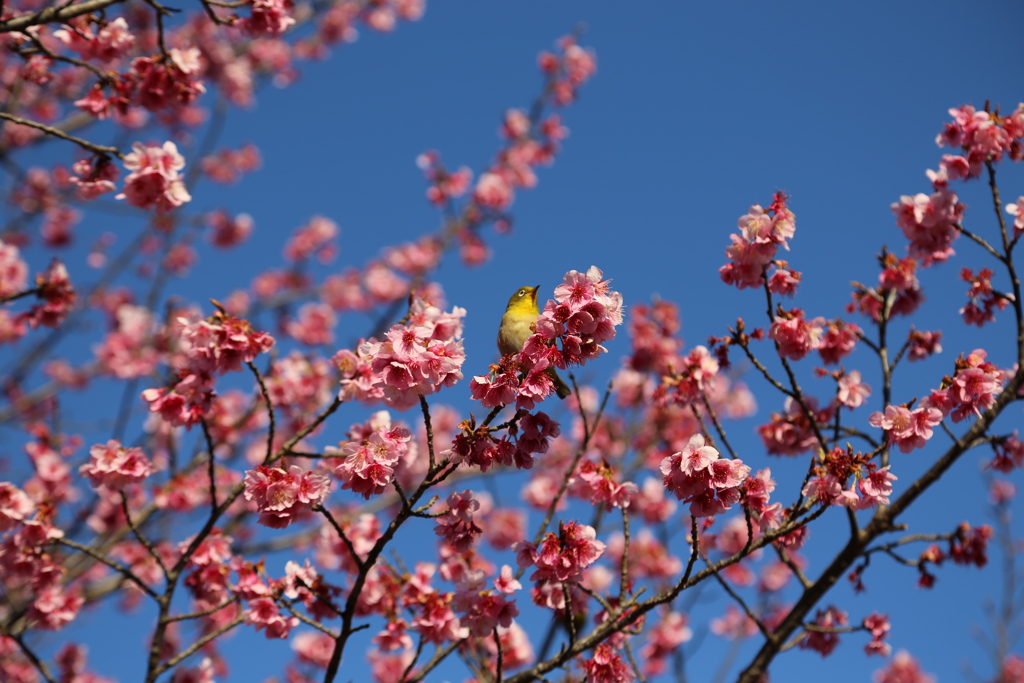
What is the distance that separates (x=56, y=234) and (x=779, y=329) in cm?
1209

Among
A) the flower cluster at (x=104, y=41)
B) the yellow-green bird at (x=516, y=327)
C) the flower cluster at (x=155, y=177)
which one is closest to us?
the yellow-green bird at (x=516, y=327)

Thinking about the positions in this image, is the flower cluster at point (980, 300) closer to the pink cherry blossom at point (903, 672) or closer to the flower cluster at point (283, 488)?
the flower cluster at point (283, 488)

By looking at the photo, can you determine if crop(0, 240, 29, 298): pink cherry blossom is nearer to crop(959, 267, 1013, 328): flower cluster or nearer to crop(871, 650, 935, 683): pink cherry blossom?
crop(959, 267, 1013, 328): flower cluster

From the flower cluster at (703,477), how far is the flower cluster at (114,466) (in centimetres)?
273

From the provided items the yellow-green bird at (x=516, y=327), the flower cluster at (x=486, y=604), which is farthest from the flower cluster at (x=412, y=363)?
the flower cluster at (x=486, y=604)

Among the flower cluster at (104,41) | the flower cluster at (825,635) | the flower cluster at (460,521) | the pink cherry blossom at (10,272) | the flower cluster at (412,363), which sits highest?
the pink cherry blossom at (10,272)

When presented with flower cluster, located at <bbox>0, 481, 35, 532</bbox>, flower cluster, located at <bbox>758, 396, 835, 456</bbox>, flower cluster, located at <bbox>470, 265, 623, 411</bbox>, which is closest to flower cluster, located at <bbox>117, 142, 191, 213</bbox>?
flower cluster, located at <bbox>0, 481, 35, 532</bbox>

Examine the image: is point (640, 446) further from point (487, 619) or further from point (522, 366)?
point (522, 366)

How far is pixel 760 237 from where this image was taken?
3.17 m

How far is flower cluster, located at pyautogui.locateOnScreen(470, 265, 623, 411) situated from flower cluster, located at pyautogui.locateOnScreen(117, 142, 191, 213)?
8.10 ft

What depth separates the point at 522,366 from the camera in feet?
7.32

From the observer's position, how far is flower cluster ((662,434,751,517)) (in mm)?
2311

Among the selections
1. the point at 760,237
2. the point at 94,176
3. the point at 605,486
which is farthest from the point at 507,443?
the point at 94,176

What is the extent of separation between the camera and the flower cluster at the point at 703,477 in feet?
7.58
